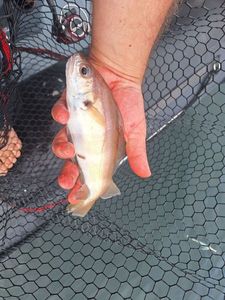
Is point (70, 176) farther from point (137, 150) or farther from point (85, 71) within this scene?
point (85, 71)

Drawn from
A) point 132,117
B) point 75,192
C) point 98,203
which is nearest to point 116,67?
point 132,117

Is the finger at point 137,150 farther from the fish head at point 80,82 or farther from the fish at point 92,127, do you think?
the fish head at point 80,82

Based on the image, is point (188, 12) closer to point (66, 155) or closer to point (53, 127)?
point (53, 127)

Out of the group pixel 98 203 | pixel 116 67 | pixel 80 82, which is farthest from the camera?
pixel 98 203

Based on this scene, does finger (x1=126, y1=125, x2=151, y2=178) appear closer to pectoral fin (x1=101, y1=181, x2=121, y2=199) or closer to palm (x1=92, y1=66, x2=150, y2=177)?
palm (x1=92, y1=66, x2=150, y2=177)

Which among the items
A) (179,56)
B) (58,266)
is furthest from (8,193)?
(179,56)

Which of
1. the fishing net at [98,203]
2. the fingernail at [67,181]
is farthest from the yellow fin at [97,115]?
the fishing net at [98,203]
